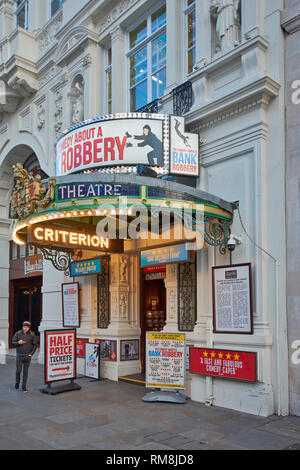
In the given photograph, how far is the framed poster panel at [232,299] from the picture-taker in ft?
27.3

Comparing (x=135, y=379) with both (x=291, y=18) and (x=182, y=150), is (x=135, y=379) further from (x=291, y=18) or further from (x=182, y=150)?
(x=291, y=18)

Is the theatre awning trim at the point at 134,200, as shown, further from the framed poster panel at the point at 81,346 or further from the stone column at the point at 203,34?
the framed poster panel at the point at 81,346

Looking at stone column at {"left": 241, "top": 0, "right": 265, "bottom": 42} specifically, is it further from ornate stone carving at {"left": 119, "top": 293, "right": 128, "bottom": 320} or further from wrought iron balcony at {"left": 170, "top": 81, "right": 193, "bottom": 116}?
ornate stone carving at {"left": 119, "top": 293, "right": 128, "bottom": 320}

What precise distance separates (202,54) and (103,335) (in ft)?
23.9

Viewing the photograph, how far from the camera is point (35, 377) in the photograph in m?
12.2

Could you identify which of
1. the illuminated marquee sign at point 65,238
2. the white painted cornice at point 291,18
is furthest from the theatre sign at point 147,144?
the white painted cornice at point 291,18

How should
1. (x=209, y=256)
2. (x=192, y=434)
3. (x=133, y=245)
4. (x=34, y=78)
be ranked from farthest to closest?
(x=34, y=78), (x=133, y=245), (x=209, y=256), (x=192, y=434)

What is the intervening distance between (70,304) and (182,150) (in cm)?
614

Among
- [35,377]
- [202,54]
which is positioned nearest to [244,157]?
[202,54]

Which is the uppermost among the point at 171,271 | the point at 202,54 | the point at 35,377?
the point at 202,54

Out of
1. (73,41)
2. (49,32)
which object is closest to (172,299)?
(73,41)

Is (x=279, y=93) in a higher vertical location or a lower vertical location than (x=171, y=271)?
higher
